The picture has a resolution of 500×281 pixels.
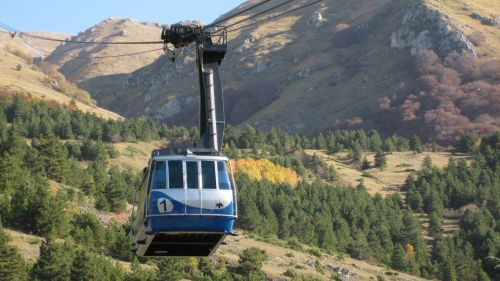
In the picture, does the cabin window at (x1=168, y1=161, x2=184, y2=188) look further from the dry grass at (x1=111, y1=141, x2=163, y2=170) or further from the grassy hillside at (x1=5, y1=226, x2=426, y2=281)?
the dry grass at (x1=111, y1=141, x2=163, y2=170)

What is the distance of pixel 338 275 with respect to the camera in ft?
368

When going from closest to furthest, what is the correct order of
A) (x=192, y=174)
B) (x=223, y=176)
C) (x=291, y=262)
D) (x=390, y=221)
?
(x=192, y=174) < (x=223, y=176) < (x=291, y=262) < (x=390, y=221)

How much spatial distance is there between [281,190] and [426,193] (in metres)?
30.7

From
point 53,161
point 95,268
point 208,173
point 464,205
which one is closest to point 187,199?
point 208,173

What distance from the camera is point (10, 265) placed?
72812 millimetres

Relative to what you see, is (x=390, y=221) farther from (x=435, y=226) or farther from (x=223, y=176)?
(x=223, y=176)

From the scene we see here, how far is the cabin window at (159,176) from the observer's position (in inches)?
1410

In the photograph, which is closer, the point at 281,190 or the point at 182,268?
the point at 182,268

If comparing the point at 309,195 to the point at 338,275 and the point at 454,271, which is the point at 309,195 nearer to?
the point at 454,271

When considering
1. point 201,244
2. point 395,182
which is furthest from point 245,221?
point 201,244

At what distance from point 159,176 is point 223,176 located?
2.30 m

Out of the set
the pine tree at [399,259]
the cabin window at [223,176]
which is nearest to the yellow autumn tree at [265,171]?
the pine tree at [399,259]

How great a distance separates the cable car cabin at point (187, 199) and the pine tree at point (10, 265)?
1506 inches

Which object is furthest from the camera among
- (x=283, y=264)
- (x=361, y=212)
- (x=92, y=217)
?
(x=361, y=212)
